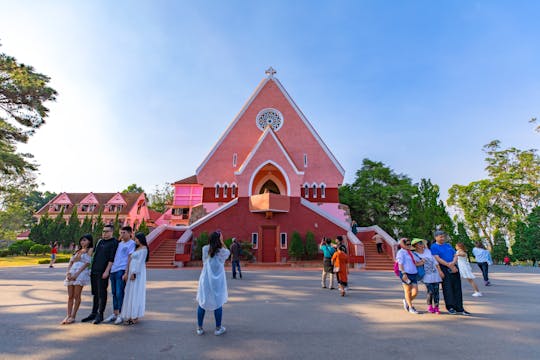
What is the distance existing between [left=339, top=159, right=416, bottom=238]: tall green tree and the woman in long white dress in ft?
83.0

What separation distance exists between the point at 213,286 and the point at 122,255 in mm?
2071

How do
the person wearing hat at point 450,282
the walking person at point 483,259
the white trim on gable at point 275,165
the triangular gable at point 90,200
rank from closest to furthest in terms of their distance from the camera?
the person wearing hat at point 450,282, the walking person at point 483,259, the white trim on gable at point 275,165, the triangular gable at point 90,200

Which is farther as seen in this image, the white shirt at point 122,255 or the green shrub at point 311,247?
the green shrub at point 311,247

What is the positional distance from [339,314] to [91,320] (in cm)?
506

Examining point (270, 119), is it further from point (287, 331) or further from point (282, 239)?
point (287, 331)

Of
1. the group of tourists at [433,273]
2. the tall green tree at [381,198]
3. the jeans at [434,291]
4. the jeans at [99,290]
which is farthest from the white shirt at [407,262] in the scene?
the tall green tree at [381,198]

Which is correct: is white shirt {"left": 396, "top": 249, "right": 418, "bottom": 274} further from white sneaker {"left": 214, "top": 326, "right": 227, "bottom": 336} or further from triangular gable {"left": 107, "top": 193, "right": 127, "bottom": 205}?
triangular gable {"left": 107, "top": 193, "right": 127, "bottom": 205}

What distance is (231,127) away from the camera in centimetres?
2512

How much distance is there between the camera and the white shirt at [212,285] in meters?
4.48

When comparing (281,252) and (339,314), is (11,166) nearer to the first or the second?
(281,252)

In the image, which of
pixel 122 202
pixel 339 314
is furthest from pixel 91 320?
pixel 122 202

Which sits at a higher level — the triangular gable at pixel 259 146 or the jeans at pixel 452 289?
the triangular gable at pixel 259 146

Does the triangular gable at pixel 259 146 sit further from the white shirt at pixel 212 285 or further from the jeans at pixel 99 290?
the white shirt at pixel 212 285

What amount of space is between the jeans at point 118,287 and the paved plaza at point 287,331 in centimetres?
38
